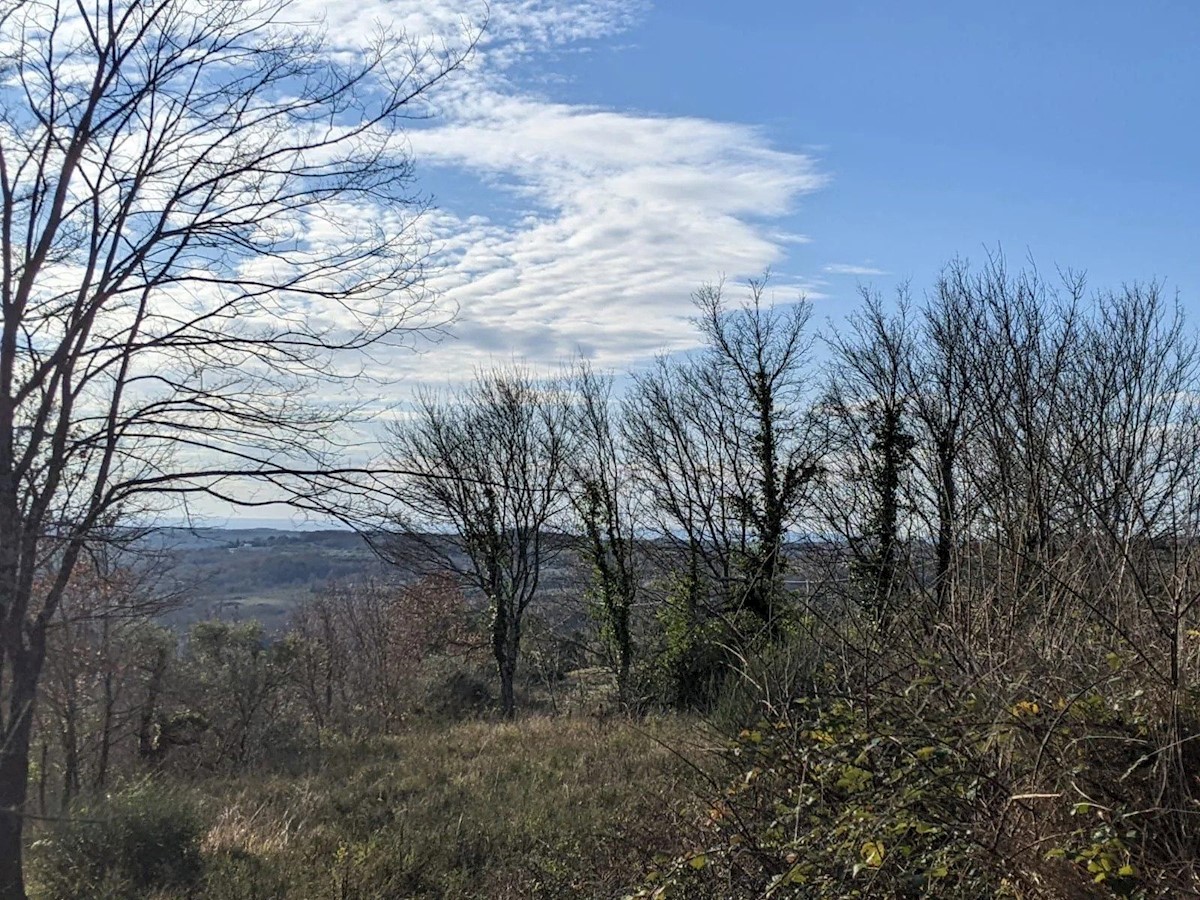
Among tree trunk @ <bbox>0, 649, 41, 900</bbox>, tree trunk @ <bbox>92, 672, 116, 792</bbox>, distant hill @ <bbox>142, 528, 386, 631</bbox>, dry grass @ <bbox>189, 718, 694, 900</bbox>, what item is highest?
distant hill @ <bbox>142, 528, 386, 631</bbox>

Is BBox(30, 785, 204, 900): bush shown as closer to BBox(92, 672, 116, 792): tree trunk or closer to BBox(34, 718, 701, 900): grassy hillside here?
BBox(34, 718, 701, 900): grassy hillside

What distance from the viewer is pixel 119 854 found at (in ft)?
22.9

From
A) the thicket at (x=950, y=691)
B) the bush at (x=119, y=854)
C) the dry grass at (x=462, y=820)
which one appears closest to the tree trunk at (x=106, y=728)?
the thicket at (x=950, y=691)

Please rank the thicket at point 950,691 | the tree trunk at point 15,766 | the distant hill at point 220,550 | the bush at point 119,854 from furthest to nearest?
the bush at point 119,854 < the distant hill at point 220,550 < the tree trunk at point 15,766 < the thicket at point 950,691

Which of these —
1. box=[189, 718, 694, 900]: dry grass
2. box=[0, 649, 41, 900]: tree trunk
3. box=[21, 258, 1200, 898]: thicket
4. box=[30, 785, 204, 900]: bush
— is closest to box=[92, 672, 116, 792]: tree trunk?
box=[21, 258, 1200, 898]: thicket

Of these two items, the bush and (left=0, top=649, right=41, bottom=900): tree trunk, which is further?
the bush

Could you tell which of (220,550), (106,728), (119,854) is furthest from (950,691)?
(106,728)

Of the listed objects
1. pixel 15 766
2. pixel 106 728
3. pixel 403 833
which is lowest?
pixel 106 728

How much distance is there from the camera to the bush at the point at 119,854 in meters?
6.61

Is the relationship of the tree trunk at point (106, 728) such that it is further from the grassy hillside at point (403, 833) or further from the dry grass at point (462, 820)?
the grassy hillside at point (403, 833)

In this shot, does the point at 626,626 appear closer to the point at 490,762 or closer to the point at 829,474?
the point at 829,474

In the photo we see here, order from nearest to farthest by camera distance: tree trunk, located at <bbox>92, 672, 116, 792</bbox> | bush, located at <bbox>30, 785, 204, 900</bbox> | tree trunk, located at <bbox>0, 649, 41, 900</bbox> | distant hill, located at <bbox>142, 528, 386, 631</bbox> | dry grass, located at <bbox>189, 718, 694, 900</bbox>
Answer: tree trunk, located at <bbox>0, 649, 41, 900</bbox> → distant hill, located at <bbox>142, 528, 386, 631</bbox> → dry grass, located at <bbox>189, 718, 694, 900</bbox> → bush, located at <bbox>30, 785, 204, 900</bbox> → tree trunk, located at <bbox>92, 672, 116, 792</bbox>

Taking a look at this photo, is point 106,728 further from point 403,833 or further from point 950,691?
point 950,691

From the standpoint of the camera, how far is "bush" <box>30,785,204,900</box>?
6.61 metres
